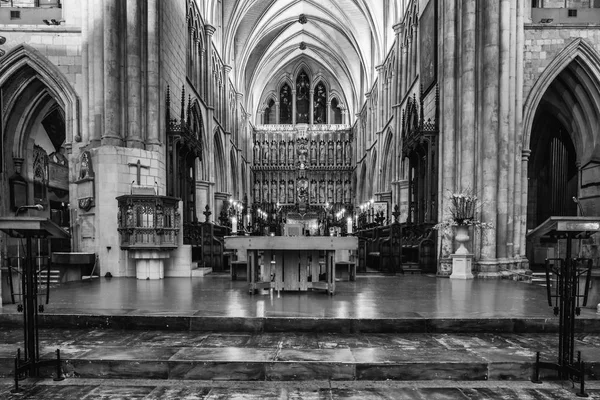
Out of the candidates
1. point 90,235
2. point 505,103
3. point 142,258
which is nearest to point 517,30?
point 505,103

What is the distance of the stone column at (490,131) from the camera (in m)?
10.9

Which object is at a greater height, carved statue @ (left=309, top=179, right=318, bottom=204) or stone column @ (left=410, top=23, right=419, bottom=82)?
stone column @ (left=410, top=23, right=419, bottom=82)

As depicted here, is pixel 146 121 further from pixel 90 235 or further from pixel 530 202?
pixel 530 202

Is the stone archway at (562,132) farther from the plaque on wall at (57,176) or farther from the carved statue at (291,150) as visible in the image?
the carved statue at (291,150)

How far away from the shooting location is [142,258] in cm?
959

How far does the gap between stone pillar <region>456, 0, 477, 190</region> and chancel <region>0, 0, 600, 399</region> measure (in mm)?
54

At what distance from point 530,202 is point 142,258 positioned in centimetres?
1441

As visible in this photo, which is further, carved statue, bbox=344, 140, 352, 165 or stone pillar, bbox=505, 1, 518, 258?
carved statue, bbox=344, 140, 352, 165

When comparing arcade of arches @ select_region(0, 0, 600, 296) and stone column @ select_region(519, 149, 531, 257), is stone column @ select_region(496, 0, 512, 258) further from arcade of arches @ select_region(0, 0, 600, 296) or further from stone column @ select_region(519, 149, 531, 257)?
stone column @ select_region(519, 149, 531, 257)

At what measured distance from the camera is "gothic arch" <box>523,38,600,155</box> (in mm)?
11828

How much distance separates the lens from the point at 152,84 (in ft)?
37.1

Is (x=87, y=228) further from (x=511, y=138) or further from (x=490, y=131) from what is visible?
(x=511, y=138)

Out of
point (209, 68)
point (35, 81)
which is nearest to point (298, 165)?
point (209, 68)

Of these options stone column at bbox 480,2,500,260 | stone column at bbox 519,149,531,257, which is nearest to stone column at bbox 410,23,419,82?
stone column at bbox 480,2,500,260
